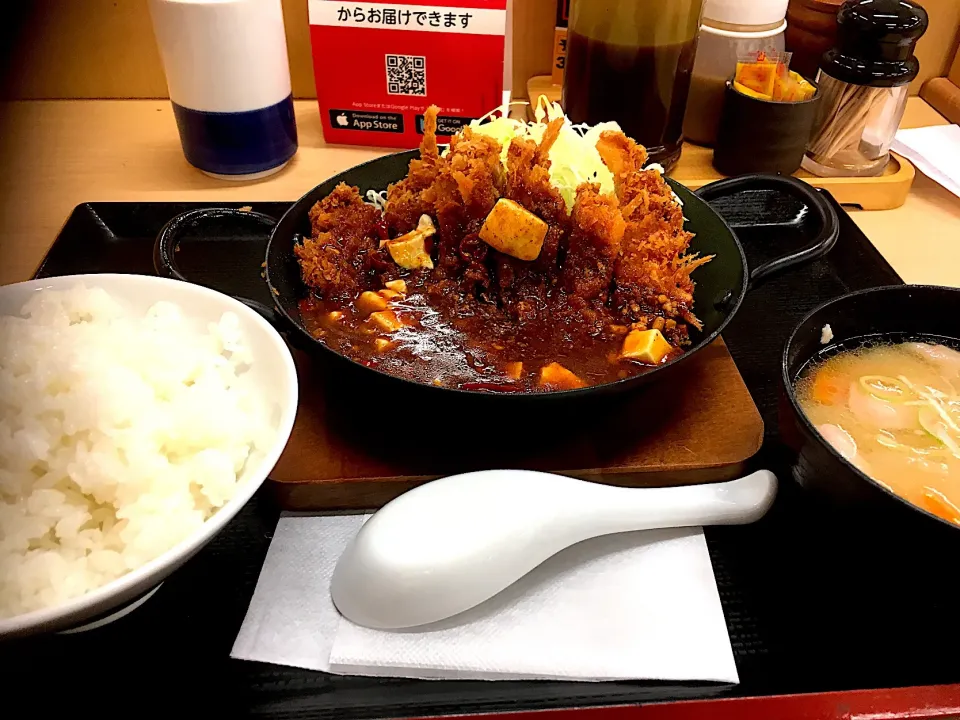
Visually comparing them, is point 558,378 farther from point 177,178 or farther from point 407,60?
point 177,178

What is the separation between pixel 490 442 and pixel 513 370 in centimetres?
16

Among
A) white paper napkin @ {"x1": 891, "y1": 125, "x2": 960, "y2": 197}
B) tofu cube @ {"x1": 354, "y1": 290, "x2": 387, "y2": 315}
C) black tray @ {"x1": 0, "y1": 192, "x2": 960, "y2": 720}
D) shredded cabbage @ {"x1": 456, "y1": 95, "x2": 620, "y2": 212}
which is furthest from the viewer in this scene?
white paper napkin @ {"x1": 891, "y1": 125, "x2": 960, "y2": 197}

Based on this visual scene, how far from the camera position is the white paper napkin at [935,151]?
2.45 meters

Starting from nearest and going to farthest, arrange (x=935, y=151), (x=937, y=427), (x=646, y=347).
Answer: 1. (x=937, y=427)
2. (x=646, y=347)
3. (x=935, y=151)

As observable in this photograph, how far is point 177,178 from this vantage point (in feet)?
7.83

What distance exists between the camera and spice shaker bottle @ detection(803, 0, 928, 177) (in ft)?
6.80

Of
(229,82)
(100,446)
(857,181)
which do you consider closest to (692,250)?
(857,181)

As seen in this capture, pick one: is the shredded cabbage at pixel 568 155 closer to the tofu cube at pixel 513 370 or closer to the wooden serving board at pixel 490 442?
the tofu cube at pixel 513 370

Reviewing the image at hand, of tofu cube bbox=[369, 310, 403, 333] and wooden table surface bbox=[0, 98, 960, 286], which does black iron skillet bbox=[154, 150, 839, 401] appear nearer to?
tofu cube bbox=[369, 310, 403, 333]

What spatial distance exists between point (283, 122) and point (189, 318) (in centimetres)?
125

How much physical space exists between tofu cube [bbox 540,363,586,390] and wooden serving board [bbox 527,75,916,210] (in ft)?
3.68

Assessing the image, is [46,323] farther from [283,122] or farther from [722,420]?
[283,122]

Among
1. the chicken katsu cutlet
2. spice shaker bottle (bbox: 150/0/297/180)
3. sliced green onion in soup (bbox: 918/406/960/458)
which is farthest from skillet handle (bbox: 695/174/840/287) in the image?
spice shaker bottle (bbox: 150/0/297/180)

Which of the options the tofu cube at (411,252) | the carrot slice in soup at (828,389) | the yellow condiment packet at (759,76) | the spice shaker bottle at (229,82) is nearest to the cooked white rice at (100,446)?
the tofu cube at (411,252)
